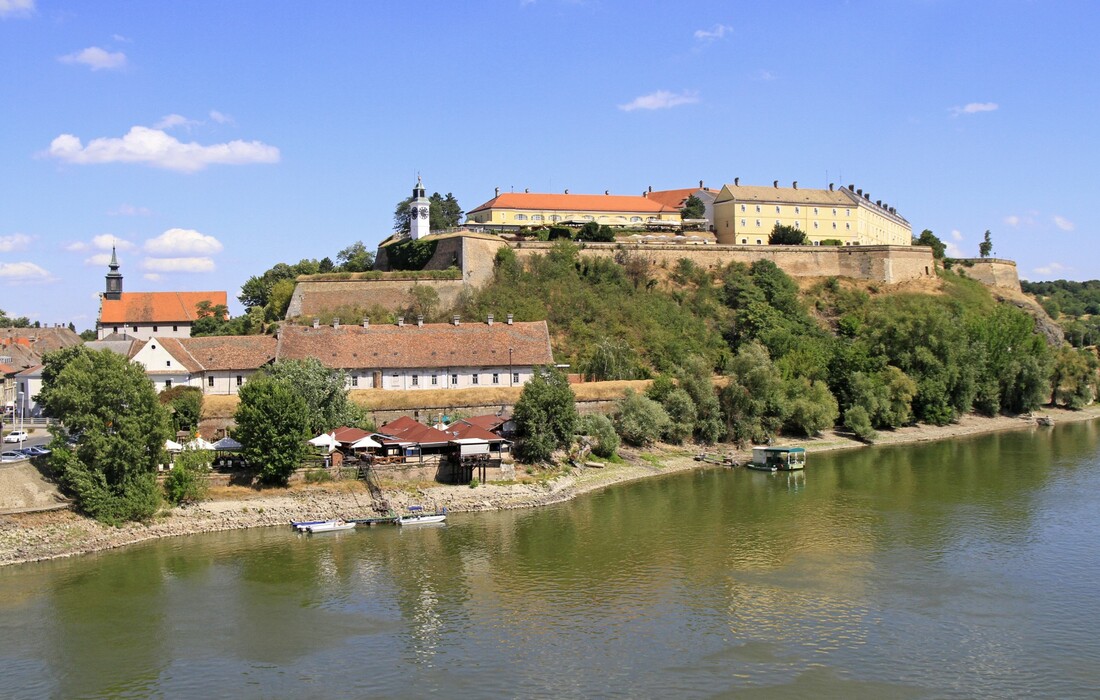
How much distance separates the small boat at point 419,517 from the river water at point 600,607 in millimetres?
759

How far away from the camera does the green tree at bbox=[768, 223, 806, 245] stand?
201ft

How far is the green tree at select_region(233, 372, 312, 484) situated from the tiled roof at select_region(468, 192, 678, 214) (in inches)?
1259

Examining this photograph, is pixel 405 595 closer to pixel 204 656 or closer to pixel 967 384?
pixel 204 656

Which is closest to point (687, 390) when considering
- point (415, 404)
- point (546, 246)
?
point (415, 404)

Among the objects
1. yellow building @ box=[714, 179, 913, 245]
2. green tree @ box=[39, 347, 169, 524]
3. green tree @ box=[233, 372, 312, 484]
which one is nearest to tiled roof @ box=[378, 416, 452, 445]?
green tree @ box=[233, 372, 312, 484]

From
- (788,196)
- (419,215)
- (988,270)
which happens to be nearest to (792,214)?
(788,196)

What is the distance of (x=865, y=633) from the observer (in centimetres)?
1941

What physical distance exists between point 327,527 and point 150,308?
98.3 ft

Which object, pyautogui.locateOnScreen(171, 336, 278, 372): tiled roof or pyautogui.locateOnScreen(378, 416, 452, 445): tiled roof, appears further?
pyautogui.locateOnScreen(171, 336, 278, 372): tiled roof

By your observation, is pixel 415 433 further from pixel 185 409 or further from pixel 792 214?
pixel 792 214

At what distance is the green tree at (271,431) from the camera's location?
95.4 feet

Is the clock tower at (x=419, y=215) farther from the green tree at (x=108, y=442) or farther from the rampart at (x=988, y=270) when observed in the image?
the rampart at (x=988, y=270)

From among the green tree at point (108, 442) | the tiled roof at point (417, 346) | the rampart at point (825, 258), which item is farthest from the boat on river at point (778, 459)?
the green tree at point (108, 442)

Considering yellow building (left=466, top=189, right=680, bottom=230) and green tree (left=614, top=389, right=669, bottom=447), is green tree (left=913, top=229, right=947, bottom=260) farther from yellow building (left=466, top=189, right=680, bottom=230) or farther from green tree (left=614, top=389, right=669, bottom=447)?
green tree (left=614, top=389, right=669, bottom=447)
